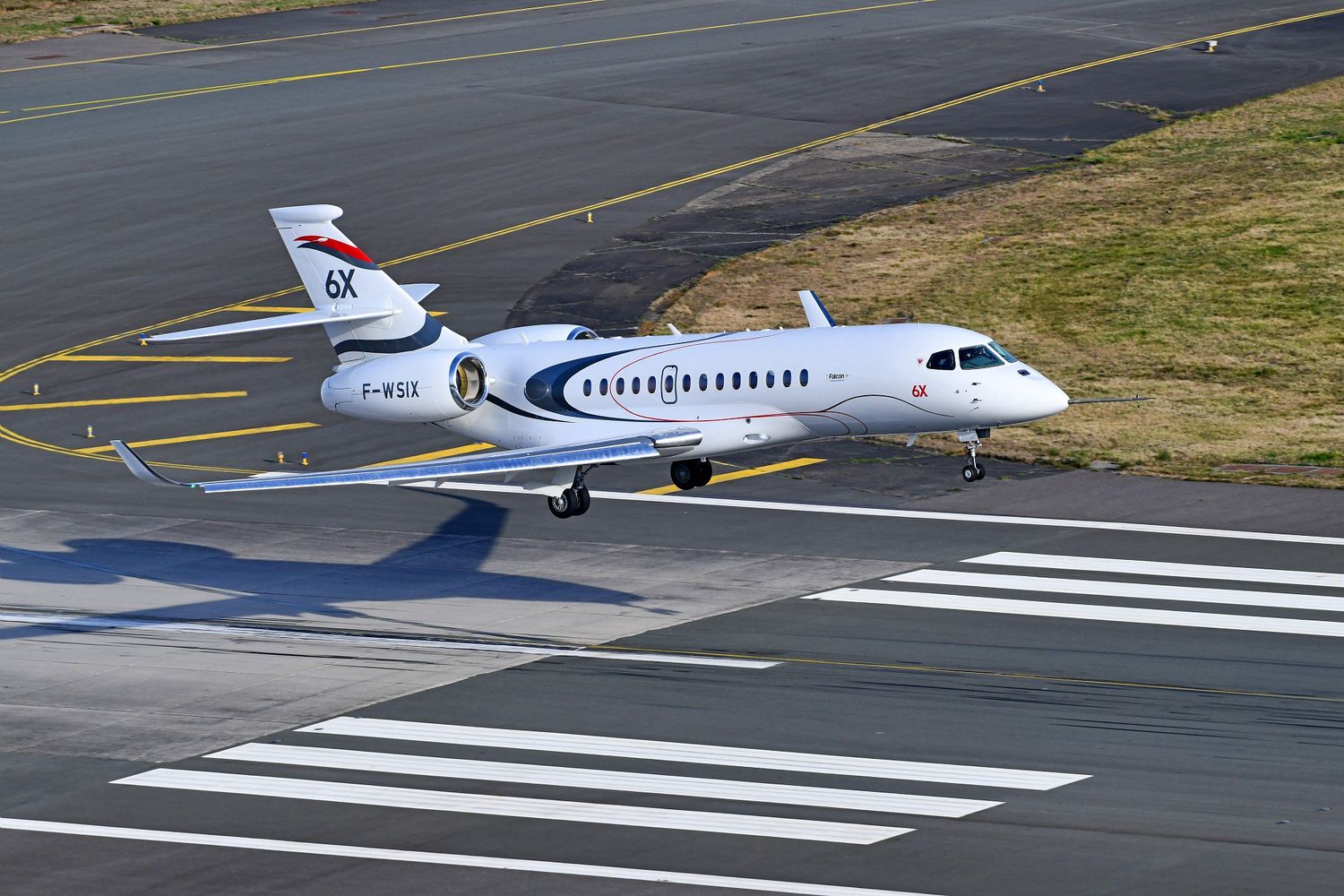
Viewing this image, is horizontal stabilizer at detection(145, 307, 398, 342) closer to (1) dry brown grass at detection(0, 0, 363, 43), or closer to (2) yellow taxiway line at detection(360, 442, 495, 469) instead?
(2) yellow taxiway line at detection(360, 442, 495, 469)

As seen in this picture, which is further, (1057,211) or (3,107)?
(3,107)

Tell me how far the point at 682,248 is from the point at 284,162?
68.3 feet

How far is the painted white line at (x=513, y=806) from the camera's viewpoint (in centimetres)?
3169

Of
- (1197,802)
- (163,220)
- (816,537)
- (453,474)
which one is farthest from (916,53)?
(1197,802)

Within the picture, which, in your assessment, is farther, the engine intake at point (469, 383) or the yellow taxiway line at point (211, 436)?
the yellow taxiway line at point (211, 436)

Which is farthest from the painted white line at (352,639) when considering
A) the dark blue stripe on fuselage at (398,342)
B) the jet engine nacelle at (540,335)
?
the jet engine nacelle at (540,335)

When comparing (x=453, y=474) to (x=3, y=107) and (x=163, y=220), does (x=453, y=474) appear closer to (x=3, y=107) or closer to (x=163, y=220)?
(x=163, y=220)

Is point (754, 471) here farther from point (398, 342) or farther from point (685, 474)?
point (398, 342)

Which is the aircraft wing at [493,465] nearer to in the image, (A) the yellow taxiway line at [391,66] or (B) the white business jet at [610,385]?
(B) the white business jet at [610,385]

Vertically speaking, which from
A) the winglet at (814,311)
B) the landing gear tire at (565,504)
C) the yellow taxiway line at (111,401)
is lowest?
the yellow taxiway line at (111,401)

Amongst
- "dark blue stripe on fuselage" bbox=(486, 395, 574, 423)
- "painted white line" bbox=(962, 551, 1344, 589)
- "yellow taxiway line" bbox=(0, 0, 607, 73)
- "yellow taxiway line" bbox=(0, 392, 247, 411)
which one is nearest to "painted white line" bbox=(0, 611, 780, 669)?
"dark blue stripe on fuselage" bbox=(486, 395, 574, 423)

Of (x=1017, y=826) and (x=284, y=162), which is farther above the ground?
(x=284, y=162)

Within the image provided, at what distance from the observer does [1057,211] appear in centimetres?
7750

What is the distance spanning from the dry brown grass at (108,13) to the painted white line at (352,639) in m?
67.4
